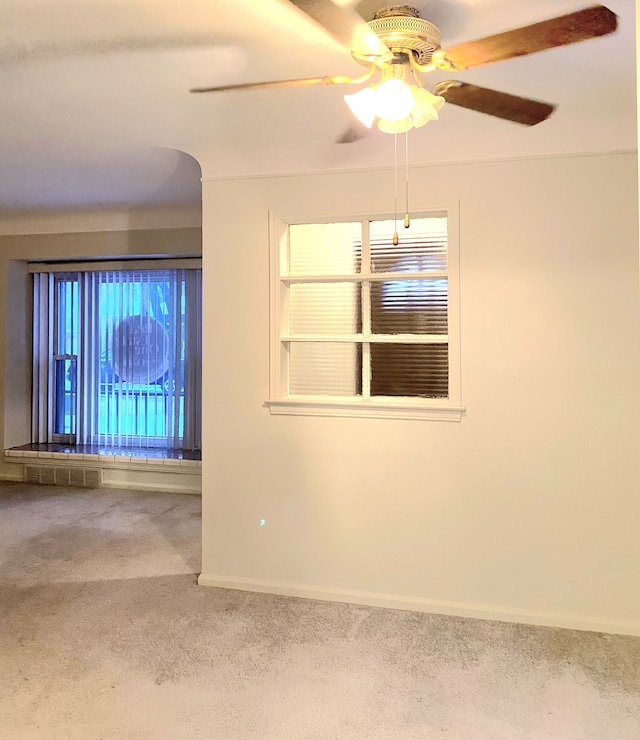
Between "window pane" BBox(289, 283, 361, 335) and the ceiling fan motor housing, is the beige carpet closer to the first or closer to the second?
"window pane" BBox(289, 283, 361, 335)

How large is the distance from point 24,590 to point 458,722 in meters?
2.33

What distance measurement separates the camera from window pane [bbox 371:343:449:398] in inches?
125

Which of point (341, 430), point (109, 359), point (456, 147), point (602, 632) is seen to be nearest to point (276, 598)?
point (341, 430)

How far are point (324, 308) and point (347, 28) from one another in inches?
70.1

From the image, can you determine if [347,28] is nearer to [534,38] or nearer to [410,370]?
[534,38]

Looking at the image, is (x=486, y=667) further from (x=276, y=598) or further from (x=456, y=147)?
(x=456, y=147)

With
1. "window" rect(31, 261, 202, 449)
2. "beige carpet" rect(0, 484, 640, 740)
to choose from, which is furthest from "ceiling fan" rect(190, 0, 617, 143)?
"window" rect(31, 261, 202, 449)

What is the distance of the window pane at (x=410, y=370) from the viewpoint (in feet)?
10.4

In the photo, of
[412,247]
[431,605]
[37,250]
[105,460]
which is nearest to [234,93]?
[412,247]

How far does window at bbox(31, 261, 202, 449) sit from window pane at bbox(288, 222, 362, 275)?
2292 millimetres

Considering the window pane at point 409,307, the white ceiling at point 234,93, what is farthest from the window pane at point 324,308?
the white ceiling at point 234,93

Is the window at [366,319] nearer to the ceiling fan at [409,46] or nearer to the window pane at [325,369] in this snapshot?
the window pane at [325,369]

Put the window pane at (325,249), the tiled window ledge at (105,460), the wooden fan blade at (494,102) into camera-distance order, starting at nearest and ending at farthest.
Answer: the wooden fan blade at (494,102) → the window pane at (325,249) → the tiled window ledge at (105,460)

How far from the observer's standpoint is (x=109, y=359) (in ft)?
19.0
